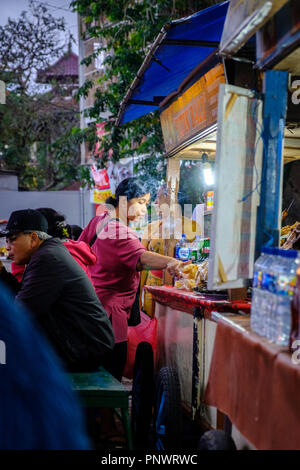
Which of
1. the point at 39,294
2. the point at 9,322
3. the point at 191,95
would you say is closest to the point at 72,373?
the point at 39,294

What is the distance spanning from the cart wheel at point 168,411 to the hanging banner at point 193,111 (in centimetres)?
250

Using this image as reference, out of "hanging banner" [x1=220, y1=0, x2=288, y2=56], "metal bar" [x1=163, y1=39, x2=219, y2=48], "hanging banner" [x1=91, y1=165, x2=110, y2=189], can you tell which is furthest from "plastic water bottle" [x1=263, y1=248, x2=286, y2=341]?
"hanging banner" [x1=91, y1=165, x2=110, y2=189]

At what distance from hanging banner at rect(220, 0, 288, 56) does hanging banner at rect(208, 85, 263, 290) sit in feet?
1.09

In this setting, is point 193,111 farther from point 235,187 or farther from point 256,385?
point 256,385

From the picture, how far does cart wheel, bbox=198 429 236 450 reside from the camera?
2600 millimetres

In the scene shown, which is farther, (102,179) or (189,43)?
(102,179)

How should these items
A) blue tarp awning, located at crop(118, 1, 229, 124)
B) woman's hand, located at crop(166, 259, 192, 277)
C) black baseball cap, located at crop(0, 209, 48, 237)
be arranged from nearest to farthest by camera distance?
black baseball cap, located at crop(0, 209, 48, 237) → blue tarp awning, located at crop(118, 1, 229, 124) → woman's hand, located at crop(166, 259, 192, 277)

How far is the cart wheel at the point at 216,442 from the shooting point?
8.53 ft

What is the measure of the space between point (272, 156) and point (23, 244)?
2097 mm

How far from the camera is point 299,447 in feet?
6.24

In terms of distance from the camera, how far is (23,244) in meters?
3.72

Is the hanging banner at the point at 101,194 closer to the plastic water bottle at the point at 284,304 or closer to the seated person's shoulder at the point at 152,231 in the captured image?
the seated person's shoulder at the point at 152,231

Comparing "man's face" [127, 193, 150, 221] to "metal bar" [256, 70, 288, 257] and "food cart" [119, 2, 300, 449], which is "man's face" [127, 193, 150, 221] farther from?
"metal bar" [256, 70, 288, 257]

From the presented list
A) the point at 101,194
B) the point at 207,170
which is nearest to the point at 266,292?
the point at 207,170
